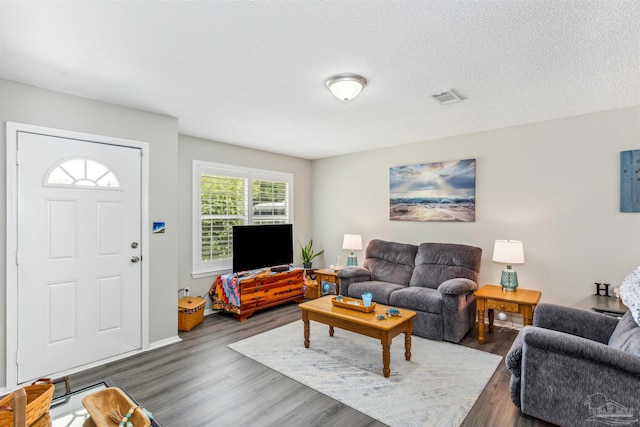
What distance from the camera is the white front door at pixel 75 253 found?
271 centimetres

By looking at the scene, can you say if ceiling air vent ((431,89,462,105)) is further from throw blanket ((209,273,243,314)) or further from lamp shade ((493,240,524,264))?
throw blanket ((209,273,243,314))

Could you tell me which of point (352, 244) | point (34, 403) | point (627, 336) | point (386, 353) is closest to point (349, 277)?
point (352, 244)

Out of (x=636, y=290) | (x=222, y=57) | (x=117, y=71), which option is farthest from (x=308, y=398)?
(x=117, y=71)

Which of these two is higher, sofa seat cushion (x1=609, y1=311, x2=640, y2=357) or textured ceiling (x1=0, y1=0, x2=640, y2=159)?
textured ceiling (x1=0, y1=0, x2=640, y2=159)

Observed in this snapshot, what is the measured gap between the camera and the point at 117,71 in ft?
8.14

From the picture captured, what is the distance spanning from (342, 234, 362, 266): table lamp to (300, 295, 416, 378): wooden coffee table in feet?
5.86

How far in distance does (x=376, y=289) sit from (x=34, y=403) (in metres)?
3.37

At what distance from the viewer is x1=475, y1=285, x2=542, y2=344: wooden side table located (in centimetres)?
331

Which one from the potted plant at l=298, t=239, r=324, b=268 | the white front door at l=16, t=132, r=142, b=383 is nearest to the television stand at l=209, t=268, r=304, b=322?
the potted plant at l=298, t=239, r=324, b=268

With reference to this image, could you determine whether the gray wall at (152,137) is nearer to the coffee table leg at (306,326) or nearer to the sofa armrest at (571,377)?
the coffee table leg at (306,326)

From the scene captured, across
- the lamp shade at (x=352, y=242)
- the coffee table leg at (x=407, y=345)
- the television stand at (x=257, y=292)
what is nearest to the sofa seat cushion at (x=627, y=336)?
the coffee table leg at (x=407, y=345)

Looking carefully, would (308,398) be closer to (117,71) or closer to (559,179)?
(117,71)

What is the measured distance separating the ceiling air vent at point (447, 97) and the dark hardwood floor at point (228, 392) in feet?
8.21

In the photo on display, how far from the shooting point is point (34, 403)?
1.31m
